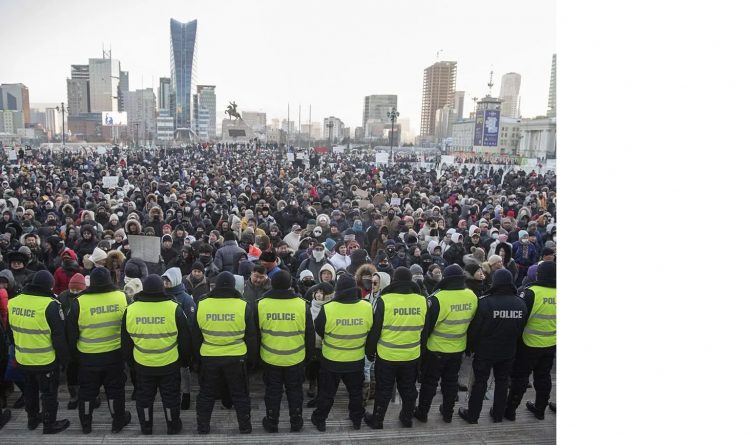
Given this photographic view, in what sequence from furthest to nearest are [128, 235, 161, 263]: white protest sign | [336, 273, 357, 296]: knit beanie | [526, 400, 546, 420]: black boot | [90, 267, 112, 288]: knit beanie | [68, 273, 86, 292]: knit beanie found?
Result: [128, 235, 161, 263]: white protest sign < [526, 400, 546, 420]: black boot < [68, 273, 86, 292]: knit beanie < [336, 273, 357, 296]: knit beanie < [90, 267, 112, 288]: knit beanie

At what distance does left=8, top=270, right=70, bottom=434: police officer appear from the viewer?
4480 millimetres

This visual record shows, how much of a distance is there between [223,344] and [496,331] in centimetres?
250

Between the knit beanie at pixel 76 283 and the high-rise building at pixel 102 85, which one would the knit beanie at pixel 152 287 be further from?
the high-rise building at pixel 102 85

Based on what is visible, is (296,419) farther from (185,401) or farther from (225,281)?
(225,281)

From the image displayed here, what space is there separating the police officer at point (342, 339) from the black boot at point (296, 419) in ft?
0.48

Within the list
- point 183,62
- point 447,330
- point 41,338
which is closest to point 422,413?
point 447,330

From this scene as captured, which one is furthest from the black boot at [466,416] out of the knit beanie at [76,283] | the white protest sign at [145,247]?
the white protest sign at [145,247]

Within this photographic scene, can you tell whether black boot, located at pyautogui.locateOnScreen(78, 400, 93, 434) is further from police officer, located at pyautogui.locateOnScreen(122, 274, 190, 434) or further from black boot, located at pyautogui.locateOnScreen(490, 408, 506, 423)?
black boot, located at pyautogui.locateOnScreen(490, 408, 506, 423)

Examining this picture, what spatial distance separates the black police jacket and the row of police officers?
0.04 feet

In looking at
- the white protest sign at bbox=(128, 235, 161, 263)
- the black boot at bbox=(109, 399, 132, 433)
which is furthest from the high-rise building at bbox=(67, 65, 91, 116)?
the black boot at bbox=(109, 399, 132, 433)
